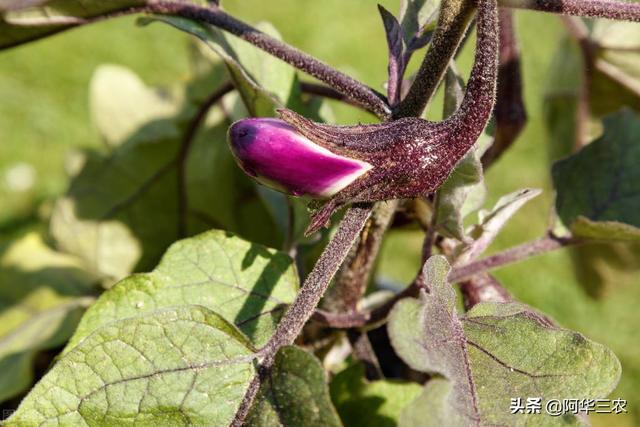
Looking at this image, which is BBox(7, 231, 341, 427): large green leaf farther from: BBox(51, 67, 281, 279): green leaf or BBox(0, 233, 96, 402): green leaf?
BBox(51, 67, 281, 279): green leaf

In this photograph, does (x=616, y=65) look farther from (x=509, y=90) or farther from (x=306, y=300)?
(x=306, y=300)

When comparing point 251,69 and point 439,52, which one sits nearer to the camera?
point 439,52

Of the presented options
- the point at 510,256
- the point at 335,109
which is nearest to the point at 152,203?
the point at 510,256

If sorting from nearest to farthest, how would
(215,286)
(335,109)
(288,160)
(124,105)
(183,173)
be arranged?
(288,160)
(215,286)
(183,173)
(124,105)
(335,109)

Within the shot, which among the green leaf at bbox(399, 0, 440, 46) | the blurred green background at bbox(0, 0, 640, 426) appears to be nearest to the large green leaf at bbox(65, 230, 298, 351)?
the green leaf at bbox(399, 0, 440, 46)

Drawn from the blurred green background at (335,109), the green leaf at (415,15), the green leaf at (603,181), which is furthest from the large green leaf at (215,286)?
the blurred green background at (335,109)

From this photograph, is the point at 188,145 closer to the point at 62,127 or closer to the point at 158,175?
the point at 158,175

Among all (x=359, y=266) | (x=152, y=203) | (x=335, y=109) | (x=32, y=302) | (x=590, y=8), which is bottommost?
(x=335, y=109)
